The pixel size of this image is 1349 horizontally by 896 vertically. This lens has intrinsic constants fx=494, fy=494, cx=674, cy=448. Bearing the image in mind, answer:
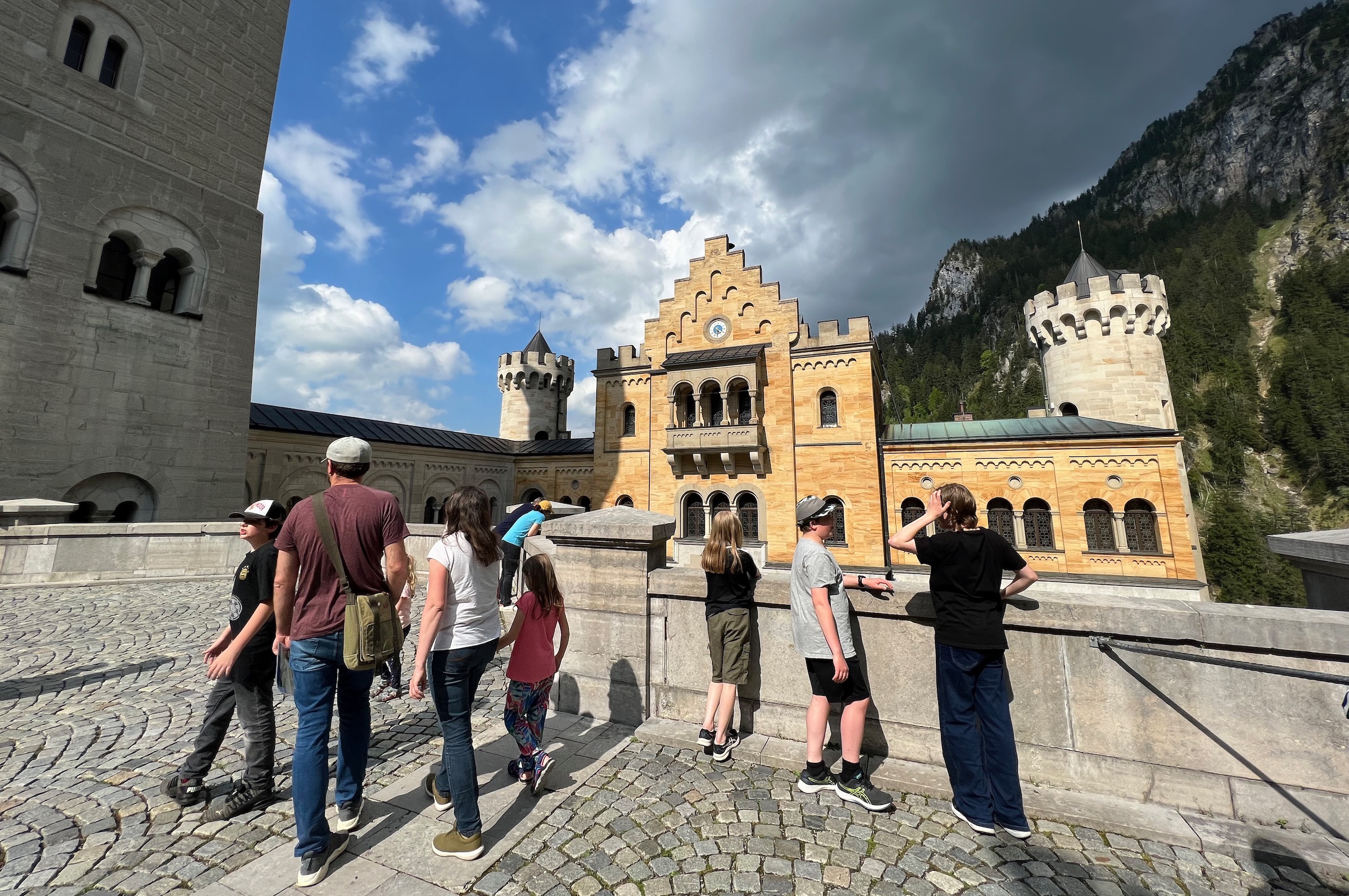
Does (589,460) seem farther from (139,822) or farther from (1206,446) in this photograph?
(1206,446)

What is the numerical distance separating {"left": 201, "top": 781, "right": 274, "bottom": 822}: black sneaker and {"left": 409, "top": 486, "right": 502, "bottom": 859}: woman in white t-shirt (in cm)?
109

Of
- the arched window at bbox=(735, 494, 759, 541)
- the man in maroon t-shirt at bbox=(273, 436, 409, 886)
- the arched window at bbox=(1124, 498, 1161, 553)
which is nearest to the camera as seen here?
the man in maroon t-shirt at bbox=(273, 436, 409, 886)

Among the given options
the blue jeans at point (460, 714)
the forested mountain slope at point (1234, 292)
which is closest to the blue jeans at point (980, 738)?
the blue jeans at point (460, 714)

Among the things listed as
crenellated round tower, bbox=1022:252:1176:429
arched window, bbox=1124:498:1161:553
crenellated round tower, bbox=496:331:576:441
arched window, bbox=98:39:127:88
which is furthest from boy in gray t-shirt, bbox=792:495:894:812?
crenellated round tower, bbox=496:331:576:441

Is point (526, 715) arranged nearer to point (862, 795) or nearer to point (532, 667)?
point (532, 667)

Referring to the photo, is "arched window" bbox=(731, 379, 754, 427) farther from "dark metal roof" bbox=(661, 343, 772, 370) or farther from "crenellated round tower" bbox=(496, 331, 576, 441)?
"crenellated round tower" bbox=(496, 331, 576, 441)

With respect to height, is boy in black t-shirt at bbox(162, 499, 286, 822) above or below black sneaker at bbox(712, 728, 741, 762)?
above

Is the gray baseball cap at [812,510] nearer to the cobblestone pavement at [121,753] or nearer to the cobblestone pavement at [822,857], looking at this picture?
the cobblestone pavement at [822,857]

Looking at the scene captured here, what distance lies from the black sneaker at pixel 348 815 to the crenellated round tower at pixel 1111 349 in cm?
2594

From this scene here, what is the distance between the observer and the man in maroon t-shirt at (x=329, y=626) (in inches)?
99.0

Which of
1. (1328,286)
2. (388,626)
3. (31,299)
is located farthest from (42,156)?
(1328,286)

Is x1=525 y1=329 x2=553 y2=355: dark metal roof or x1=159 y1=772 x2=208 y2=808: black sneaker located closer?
x1=159 y1=772 x2=208 y2=808: black sneaker

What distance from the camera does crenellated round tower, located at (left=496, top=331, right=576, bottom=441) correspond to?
3338cm

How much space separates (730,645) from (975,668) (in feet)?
5.35
